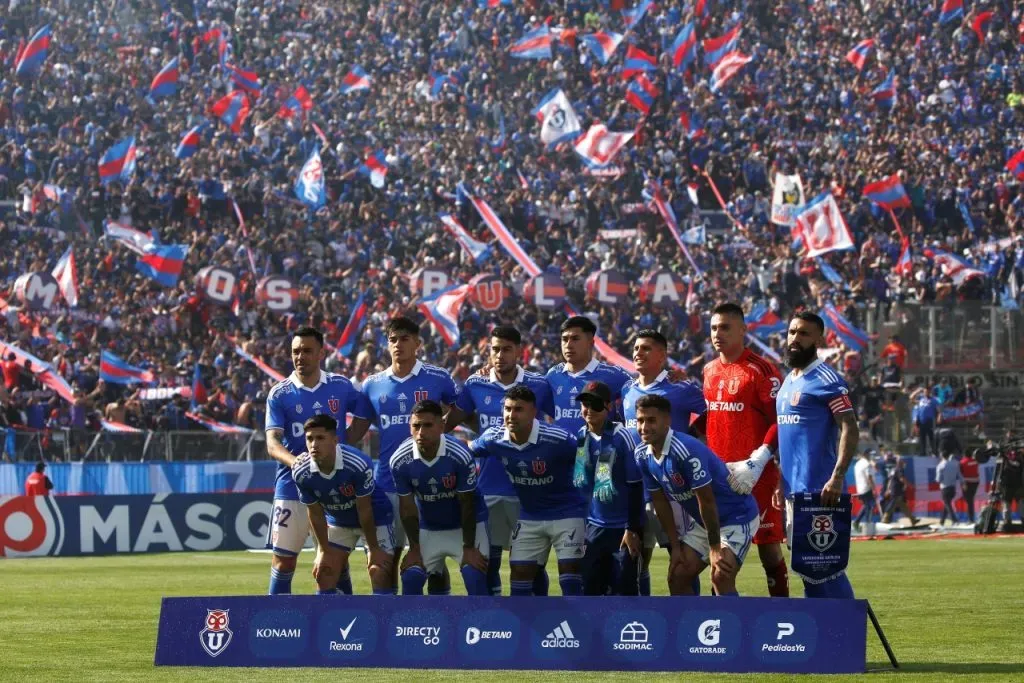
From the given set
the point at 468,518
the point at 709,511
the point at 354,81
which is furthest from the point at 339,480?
the point at 354,81

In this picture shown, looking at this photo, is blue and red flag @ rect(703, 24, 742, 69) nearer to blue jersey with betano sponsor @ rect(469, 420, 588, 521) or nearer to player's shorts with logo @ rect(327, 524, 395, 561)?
player's shorts with logo @ rect(327, 524, 395, 561)

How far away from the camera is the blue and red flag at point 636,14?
1876 inches

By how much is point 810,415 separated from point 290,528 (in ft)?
14.0

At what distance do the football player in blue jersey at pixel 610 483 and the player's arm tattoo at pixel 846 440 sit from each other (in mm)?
1444

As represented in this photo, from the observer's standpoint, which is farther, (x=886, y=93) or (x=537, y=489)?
(x=886, y=93)

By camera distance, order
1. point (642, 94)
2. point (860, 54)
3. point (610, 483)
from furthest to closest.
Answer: point (860, 54)
point (642, 94)
point (610, 483)

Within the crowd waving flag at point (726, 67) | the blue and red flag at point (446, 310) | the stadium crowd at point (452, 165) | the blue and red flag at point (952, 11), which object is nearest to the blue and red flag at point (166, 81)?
the stadium crowd at point (452, 165)

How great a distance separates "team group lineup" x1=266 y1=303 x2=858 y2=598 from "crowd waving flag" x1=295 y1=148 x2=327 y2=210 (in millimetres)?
24966

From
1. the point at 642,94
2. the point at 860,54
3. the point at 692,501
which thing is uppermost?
the point at 860,54

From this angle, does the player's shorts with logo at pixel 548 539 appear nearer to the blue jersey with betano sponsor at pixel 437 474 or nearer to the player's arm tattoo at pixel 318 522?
the blue jersey with betano sponsor at pixel 437 474

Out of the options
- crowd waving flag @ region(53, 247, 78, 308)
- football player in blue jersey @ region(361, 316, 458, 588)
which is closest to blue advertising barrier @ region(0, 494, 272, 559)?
crowd waving flag @ region(53, 247, 78, 308)

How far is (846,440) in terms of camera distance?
11969 millimetres

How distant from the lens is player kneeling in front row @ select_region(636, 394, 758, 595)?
38.5 ft

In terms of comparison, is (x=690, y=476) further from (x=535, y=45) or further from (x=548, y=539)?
(x=535, y=45)
